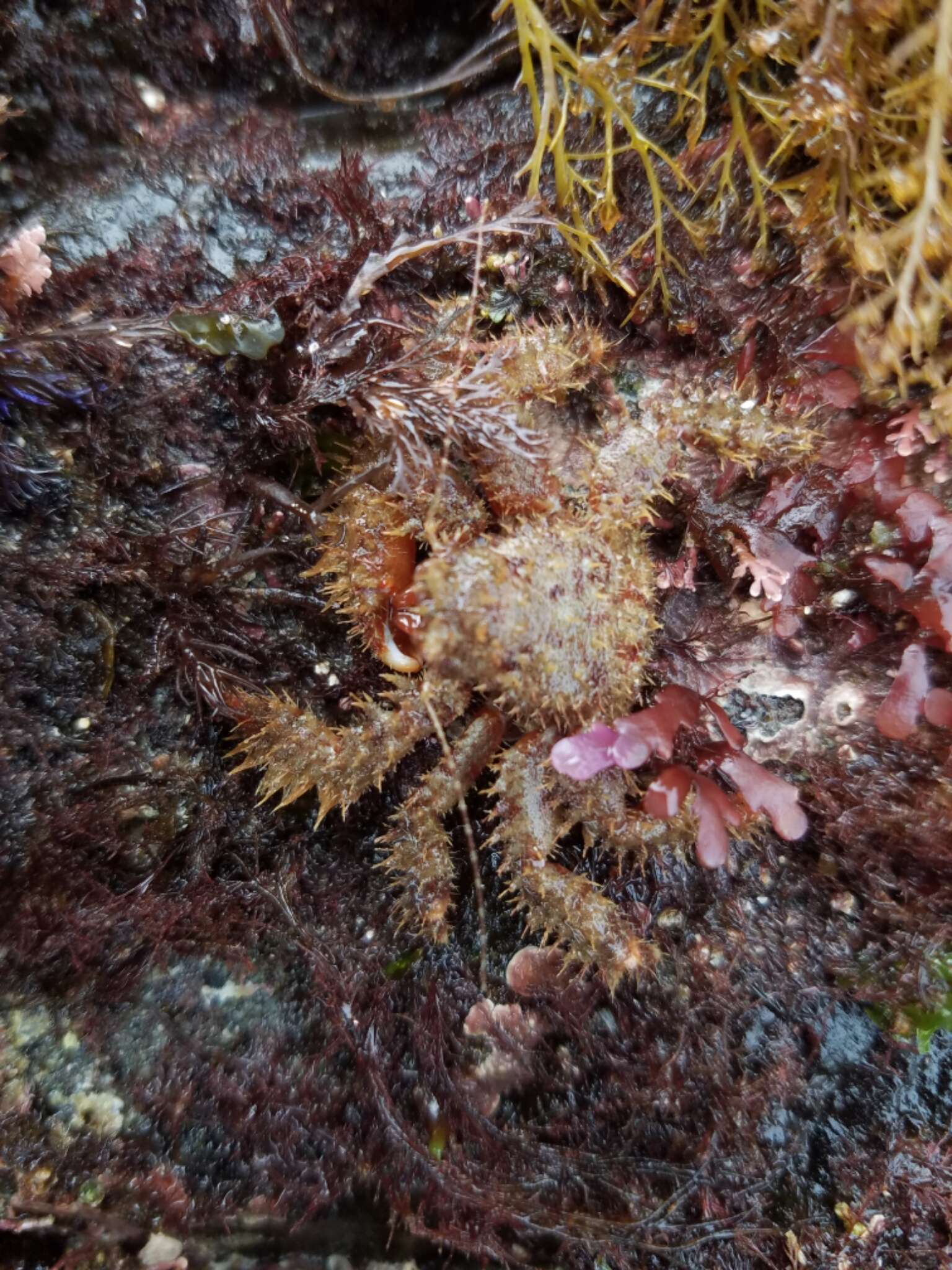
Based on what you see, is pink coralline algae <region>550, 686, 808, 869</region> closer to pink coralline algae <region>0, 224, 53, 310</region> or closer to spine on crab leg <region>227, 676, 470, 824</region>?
spine on crab leg <region>227, 676, 470, 824</region>

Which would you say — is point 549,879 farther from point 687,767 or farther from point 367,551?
point 367,551

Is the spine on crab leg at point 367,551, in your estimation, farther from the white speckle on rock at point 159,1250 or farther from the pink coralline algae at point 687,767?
the white speckle on rock at point 159,1250

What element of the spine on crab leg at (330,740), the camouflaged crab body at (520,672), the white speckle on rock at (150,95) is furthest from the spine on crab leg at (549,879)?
the white speckle on rock at (150,95)

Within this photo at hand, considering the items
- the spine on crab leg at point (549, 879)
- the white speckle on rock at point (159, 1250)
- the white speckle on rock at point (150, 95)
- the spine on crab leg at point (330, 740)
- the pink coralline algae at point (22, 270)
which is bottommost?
the white speckle on rock at point (159, 1250)

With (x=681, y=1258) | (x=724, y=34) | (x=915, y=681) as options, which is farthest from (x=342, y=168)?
(x=681, y=1258)

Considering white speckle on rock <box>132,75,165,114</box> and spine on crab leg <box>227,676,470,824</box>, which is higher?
white speckle on rock <box>132,75,165,114</box>

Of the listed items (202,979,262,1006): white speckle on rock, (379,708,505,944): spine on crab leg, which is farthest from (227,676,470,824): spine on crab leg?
(202,979,262,1006): white speckle on rock
